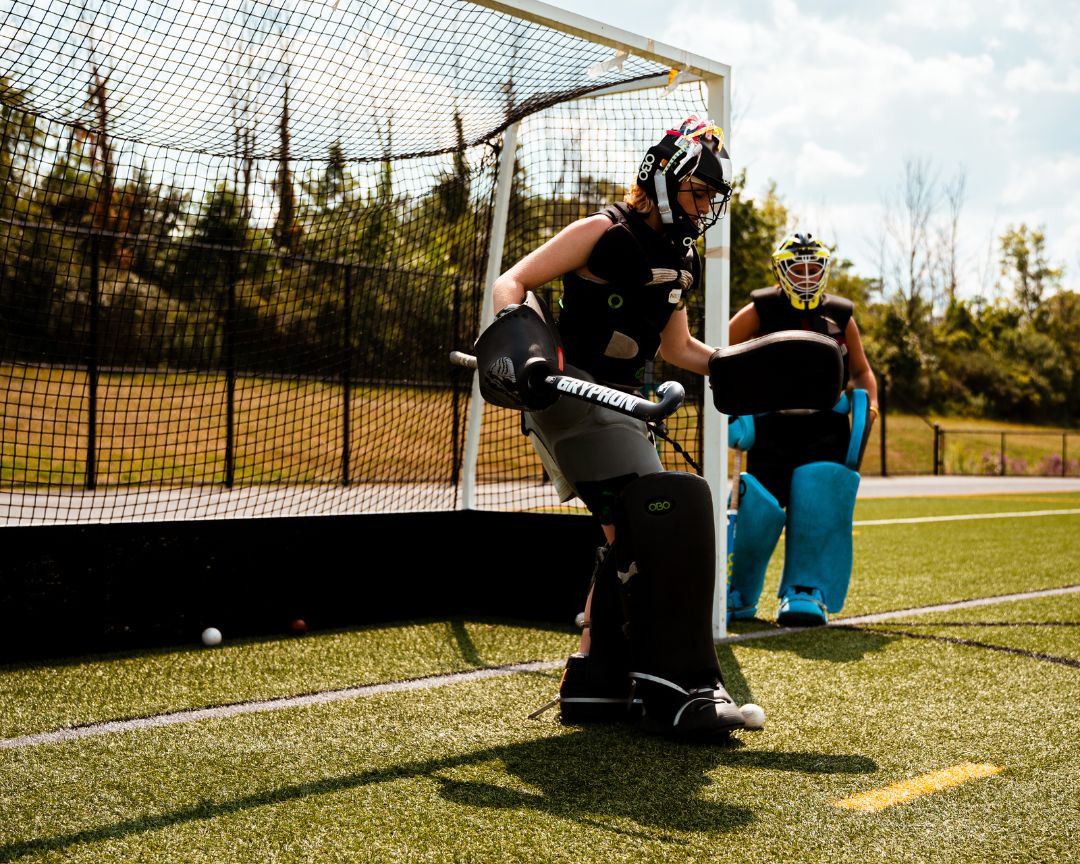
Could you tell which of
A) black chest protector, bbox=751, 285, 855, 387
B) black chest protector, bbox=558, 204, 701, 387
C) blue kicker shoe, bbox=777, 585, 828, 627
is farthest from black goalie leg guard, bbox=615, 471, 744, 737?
black chest protector, bbox=751, 285, 855, 387

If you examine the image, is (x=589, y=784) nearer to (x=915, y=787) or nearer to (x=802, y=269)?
(x=915, y=787)

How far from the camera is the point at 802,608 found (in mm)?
5062

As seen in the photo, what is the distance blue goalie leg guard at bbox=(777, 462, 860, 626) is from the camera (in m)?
5.09

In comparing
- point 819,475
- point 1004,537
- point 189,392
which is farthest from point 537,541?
point 1004,537

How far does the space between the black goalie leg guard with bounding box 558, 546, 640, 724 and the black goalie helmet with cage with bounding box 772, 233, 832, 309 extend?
7.66ft

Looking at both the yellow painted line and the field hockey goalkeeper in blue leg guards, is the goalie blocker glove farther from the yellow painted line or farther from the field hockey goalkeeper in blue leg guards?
the field hockey goalkeeper in blue leg guards

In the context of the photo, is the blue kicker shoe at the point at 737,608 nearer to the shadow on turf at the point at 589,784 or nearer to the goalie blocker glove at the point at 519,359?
the shadow on turf at the point at 589,784

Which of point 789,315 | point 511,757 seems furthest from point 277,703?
point 789,315

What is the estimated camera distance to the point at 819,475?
520cm

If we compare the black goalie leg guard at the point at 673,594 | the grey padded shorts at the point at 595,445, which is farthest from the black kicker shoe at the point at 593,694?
the grey padded shorts at the point at 595,445

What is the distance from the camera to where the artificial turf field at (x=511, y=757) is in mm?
2271

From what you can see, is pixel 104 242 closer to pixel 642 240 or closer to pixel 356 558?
pixel 356 558

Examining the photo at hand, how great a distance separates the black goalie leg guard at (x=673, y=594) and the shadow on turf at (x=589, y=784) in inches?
5.2

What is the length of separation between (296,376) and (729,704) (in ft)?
14.7
